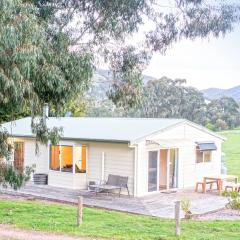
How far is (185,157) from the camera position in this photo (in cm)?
2223

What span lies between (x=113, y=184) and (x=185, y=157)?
4221 millimetres

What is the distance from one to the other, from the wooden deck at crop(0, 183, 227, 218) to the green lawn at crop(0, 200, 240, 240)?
215 cm

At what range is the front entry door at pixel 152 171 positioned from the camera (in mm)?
20125

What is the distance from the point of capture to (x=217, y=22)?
1291 centimetres

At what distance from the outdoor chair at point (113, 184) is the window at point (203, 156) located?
16.6ft

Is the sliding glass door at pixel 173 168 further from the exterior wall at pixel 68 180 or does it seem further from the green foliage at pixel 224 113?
the green foliage at pixel 224 113

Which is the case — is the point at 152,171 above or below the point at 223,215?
above

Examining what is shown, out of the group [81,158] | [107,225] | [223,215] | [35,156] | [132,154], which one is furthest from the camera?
[35,156]

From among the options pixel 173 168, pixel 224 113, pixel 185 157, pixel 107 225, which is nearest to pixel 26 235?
pixel 107 225

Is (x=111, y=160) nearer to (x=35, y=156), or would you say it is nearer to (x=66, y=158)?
(x=66, y=158)

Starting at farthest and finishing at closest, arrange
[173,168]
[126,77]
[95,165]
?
[173,168] → [95,165] → [126,77]

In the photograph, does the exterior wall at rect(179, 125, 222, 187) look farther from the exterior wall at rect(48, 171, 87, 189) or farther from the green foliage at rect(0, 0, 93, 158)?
the green foliage at rect(0, 0, 93, 158)

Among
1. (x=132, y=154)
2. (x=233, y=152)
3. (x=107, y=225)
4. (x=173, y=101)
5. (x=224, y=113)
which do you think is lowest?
(x=107, y=225)

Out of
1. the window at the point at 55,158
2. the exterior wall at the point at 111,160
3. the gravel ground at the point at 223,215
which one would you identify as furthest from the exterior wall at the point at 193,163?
the window at the point at 55,158
